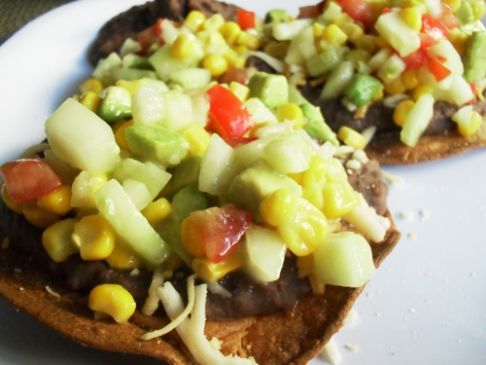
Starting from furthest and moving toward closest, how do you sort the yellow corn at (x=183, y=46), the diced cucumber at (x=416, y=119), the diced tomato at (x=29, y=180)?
the yellow corn at (x=183, y=46), the diced cucumber at (x=416, y=119), the diced tomato at (x=29, y=180)

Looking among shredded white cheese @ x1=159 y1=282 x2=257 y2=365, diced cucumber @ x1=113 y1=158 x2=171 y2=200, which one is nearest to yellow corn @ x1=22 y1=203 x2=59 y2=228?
diced cucumber @ x1=113 y1=158 x2=171 y2=200

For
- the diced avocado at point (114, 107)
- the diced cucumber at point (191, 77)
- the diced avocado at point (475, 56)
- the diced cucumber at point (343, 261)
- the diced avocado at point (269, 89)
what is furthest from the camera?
the diced cucumber at point (191, 77)

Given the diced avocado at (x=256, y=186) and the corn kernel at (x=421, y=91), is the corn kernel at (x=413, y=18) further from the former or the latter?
the diced avocado at (x=256, y=186)

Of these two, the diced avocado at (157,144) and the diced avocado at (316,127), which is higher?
the diced avocado at (157,144)

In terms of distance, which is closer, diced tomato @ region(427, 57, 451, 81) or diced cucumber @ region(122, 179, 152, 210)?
diced cucumber @ region(122, 179, 152, 210)

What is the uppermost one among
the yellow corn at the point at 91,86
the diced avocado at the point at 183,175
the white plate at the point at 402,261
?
the diced avocado at the point at 183,175

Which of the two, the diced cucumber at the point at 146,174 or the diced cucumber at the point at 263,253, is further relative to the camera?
the diced cucumber at the point at 146,174

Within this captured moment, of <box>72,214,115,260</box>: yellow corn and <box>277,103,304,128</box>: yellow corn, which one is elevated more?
<box>72,214,115,260</box>: yellow corn

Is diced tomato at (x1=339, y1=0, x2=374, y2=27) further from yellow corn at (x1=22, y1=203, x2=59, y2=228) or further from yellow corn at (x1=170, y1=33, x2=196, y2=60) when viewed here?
yellow corn at (x1=22, y1=203, x2=59, y2=228)

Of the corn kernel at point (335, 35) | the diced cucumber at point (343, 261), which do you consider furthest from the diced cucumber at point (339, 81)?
the diced cucumber at point (343, 261)
